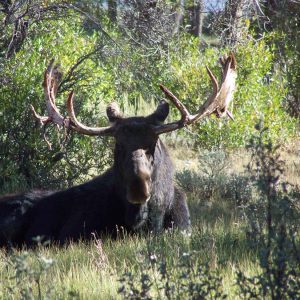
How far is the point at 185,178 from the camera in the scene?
40.6 feet

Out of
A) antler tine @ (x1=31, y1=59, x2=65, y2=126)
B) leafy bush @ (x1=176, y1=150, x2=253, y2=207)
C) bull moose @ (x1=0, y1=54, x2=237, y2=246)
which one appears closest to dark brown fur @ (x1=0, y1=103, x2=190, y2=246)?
bull moose @ (x1=0, y1=54, x2=237, y2=246)

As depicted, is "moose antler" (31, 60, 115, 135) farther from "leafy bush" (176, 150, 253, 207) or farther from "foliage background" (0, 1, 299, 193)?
"leafy bush" (176, 150, 253, 207)

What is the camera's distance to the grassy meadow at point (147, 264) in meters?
4.96

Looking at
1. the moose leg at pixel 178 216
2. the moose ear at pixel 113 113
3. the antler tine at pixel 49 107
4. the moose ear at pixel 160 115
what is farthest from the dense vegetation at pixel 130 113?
the antler tine at pixel 49 107

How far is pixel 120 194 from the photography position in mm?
9031

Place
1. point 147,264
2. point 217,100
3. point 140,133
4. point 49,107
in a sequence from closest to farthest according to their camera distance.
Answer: point 147,264 < point 140,133 < point 217,100 < point 49,107

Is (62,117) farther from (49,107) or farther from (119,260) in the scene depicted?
(119,260)

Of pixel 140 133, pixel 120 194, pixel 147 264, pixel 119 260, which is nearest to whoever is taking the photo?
pixel 147 264

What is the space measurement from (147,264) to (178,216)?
3.49 metres

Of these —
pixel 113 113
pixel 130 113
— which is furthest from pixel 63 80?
pixel 130 113

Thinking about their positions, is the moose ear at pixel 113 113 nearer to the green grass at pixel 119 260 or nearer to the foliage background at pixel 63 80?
the green grass at pixel 119 260

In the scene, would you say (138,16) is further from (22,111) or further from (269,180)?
(269,180)

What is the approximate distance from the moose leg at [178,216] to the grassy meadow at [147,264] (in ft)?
0.70

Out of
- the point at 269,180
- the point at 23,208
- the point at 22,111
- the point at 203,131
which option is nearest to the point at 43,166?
the point at 22,111
